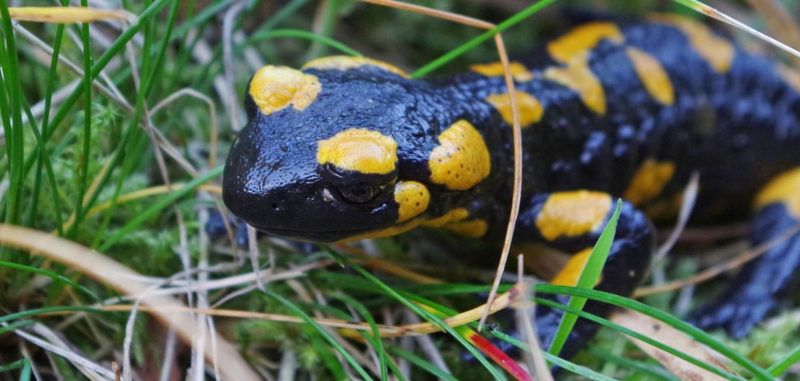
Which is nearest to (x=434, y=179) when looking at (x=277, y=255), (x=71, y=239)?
(x=277, y=255)

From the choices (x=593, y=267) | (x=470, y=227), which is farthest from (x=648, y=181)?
(x=593, y=267)

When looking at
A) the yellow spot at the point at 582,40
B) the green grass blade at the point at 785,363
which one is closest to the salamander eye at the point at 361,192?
the green grass blade at the point at 785,363

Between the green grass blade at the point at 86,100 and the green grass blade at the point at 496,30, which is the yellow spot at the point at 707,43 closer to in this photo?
the green grass blade at the point at 496,30

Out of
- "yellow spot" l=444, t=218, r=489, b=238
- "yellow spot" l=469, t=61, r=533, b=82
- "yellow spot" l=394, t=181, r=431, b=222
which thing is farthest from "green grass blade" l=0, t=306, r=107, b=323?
"yellow spot" l=469, t=61, r=533, b=82

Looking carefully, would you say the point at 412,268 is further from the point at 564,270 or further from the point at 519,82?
the point at 519,82

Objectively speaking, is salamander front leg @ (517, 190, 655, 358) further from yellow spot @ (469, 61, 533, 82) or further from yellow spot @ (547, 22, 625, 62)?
yellow spot @ (547, 22, 625, 62)
